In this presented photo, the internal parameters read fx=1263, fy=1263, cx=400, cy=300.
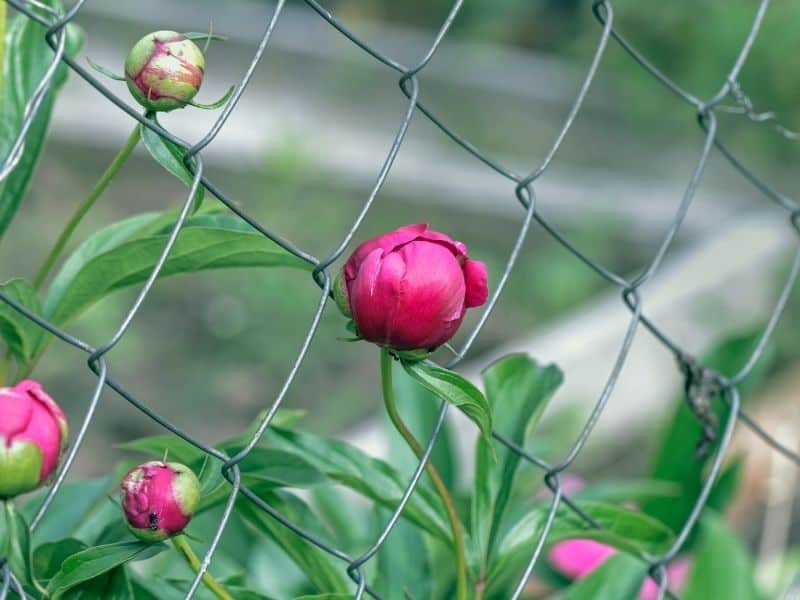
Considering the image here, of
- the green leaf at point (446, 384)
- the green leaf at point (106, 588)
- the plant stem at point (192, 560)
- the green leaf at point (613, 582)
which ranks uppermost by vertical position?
the green leaf at point (446, 384)

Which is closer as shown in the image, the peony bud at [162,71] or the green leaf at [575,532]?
the peony bud at [162,71]

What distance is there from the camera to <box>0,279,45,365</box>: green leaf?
632 millimetres

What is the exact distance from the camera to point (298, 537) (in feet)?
2.35

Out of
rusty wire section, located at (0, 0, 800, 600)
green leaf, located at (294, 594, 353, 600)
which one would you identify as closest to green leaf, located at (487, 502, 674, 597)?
rusty wire section, located at (0, 0, 800, 600)

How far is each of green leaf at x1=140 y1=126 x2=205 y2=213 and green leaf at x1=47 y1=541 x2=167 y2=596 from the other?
156 millimetres

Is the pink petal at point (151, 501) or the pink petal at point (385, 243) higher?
the pink petal at point (385, 243)

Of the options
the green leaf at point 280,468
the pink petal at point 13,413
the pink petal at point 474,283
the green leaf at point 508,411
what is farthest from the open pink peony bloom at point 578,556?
the pink petal at point 13,413

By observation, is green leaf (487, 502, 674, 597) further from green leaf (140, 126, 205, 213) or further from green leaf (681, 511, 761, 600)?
green leaf (140, 126, 205, 213)

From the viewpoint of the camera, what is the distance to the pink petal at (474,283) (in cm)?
57

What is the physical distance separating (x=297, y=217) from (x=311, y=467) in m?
2.31

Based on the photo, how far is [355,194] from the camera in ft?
10.9

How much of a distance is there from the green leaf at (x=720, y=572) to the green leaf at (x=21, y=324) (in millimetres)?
482

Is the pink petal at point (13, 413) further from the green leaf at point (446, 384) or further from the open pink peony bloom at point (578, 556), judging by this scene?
the open pink peony bloom at point (578, 556)

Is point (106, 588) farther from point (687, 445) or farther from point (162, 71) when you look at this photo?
point (687, 445)
